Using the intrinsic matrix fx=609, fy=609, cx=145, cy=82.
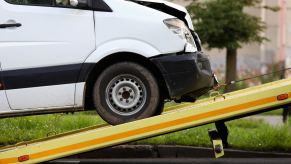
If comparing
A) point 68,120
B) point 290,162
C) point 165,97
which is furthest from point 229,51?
point 165,97

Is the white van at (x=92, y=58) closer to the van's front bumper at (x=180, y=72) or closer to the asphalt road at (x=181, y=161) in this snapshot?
the van's front bumper at (x=180, y=72)

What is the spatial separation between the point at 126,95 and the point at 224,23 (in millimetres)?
9882

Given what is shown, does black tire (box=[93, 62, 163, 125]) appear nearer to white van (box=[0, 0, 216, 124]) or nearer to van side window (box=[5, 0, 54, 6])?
white van (box=[0, 0, 216, 124])

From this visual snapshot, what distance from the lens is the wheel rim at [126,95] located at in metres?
5.82

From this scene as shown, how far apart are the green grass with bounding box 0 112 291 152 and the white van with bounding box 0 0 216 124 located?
6.72 feet

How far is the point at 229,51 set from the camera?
17.0 meters

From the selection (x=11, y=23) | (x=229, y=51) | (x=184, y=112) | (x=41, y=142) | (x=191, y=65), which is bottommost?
(x=229, y=51)

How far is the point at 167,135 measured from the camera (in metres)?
8.23

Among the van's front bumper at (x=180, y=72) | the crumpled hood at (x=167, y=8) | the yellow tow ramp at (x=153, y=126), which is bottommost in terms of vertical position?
the yellow tow ramp at (x=153, y=126)

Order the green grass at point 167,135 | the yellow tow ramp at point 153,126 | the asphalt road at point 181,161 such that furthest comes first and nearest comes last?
1. the green grass at point 167,135
2. the asphalt road at point 181,161
3. the yellow tow ramp at point 153,126

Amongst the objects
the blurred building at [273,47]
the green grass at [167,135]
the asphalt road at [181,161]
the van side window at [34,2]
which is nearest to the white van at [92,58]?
the van side window at [34,2]

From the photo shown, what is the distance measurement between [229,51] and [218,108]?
11495 millimetres

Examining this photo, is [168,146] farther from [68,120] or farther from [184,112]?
[184,112]

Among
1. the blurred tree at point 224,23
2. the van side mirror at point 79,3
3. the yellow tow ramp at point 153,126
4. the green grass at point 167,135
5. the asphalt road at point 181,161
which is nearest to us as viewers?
the yellow tow ramp at point 153,126
